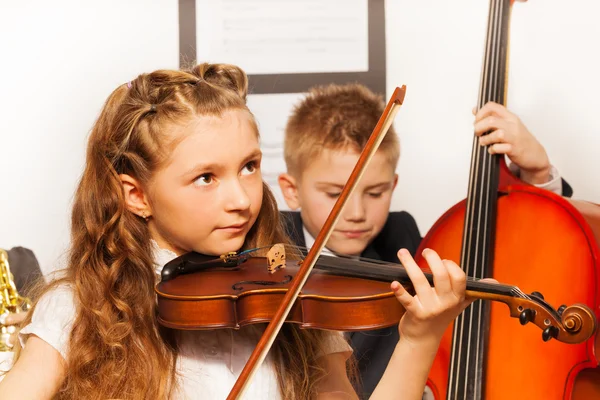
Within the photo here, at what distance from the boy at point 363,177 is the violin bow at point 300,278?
0.57 meters

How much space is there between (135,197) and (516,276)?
2.07 ft

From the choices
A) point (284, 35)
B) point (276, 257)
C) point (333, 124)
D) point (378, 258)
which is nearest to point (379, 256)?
point (378, 258)

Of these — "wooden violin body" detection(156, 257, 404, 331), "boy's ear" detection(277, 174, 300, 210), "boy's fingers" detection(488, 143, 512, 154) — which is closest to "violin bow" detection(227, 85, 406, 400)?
"wooden violin body" detection(156, 257, 404, 331)

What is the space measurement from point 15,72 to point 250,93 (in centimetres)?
58

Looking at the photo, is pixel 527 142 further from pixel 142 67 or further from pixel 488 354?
pixel 142 67

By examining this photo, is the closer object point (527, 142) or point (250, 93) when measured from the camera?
point (527, 142)

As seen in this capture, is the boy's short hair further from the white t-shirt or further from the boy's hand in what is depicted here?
the white t-shirt

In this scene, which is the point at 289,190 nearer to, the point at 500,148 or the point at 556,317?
the point at 500,148

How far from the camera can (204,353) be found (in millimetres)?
1163

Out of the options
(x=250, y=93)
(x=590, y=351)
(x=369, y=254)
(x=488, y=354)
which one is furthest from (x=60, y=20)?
(x=590, y=351)

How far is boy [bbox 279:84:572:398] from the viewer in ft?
5.51

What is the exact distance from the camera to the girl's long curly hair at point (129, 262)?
3.63 ft

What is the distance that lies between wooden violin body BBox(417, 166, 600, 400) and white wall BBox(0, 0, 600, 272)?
0.65m

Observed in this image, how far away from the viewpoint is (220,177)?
43.9 inches
